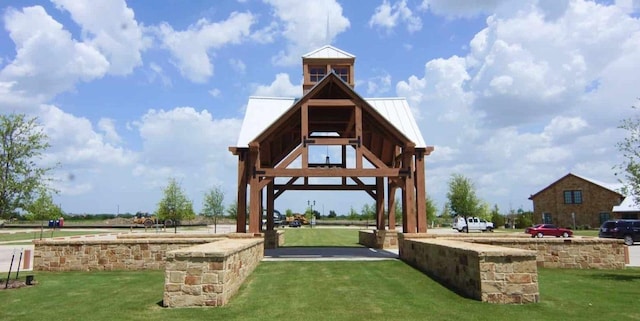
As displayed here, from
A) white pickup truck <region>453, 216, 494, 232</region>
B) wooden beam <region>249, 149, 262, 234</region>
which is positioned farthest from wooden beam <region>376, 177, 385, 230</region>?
white pickup truck <region>453, 216, 494, 232</region>

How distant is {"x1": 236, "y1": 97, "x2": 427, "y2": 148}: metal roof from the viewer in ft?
63.0

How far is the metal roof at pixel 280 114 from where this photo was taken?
63.0ft

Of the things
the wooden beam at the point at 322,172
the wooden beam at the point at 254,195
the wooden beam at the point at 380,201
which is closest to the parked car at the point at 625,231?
the wooden beam at the point at 380,201

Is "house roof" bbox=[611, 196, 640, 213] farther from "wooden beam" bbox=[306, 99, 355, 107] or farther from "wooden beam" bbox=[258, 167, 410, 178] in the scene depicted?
"wooden beam" bbox=[306, 99, 355, 107]

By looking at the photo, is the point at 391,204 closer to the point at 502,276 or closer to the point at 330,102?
the point at 330,102

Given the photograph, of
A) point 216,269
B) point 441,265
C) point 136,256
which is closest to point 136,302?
point 216,269

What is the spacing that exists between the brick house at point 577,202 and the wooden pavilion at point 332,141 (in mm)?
37530

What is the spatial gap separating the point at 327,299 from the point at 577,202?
51687mm

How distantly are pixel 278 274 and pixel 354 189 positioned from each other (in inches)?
424

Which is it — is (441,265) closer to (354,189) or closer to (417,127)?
(417,127)

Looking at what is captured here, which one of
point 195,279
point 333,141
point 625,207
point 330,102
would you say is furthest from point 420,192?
point 625,207

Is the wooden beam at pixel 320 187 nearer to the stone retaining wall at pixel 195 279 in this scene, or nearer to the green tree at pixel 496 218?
the stone retaining wall at pixel 195 279

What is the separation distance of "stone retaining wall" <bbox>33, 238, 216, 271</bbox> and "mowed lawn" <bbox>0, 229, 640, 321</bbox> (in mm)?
955

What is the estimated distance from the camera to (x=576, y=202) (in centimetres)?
5138
